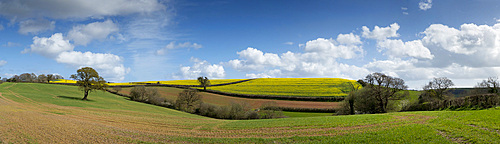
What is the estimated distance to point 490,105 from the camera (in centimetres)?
3142

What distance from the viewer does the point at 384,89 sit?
49906 mm

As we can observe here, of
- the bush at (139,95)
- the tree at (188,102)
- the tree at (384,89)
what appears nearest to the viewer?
the tree at (384,89)

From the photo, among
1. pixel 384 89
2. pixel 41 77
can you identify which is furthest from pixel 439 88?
pixel 41 77

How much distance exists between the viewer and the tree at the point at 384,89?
161 feet

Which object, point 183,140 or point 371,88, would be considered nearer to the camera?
point 183,140

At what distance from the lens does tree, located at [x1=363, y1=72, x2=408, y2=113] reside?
49094mm

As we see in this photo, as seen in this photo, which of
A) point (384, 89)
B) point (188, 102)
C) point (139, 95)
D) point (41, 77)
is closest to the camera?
point (384, 89)

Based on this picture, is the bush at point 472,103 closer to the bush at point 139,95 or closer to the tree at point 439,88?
the tree at point 439,88

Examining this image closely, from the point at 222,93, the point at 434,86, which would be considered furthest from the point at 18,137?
the point at 434,86

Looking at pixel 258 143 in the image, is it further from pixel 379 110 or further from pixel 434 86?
pixel 434 86

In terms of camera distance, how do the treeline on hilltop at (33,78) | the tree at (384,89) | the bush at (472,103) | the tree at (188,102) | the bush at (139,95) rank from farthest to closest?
the treeline on hilltop at (33,78) → the bush at (139,95) → the tree at (188,102) → the tree at (384,89) → the bush at (472,103)

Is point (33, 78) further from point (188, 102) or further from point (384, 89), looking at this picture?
point (384, 89)

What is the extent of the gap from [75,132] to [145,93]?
5209 cm

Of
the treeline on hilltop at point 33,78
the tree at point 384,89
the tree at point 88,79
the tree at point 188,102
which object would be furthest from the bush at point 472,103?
the treeline on hilltop at point 33,78
